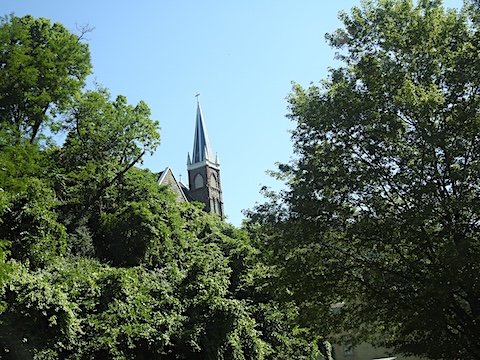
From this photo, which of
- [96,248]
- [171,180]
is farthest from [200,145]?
[96,248]

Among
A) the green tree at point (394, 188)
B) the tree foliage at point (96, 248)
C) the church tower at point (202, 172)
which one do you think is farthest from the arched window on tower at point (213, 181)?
the green tree at point (394, 188)

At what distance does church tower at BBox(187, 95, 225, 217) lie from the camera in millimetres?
64312

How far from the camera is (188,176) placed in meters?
66.4

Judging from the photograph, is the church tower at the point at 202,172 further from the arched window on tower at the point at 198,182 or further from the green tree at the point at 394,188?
the green tree at the point at 394,188

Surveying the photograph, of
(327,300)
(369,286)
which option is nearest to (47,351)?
(327,300)

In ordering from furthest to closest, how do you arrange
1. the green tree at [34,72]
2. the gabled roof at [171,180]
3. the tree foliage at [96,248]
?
the gabled roof at [171,180], the green tree at [34,72], the tree foliage at [96,248]

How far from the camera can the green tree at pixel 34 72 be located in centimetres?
1953

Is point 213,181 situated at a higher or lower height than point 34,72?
higher

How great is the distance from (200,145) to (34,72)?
46566 millimetres

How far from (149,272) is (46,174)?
5.88 meters

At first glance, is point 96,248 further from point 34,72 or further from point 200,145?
point 200,145

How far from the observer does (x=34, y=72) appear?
64.2 feet

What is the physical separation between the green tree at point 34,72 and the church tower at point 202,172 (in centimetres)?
4176

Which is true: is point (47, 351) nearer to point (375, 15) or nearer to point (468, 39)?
point (375, 15)
